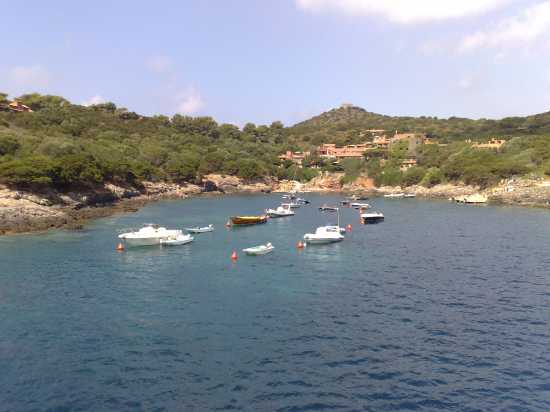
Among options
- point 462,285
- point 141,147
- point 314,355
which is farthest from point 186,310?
point 141,147

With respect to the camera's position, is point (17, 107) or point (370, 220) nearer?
point (370, 220)

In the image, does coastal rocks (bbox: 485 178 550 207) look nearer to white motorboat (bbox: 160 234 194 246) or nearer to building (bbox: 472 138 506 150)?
building (bbox: 472 138 506 150)

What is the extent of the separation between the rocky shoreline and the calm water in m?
14.6

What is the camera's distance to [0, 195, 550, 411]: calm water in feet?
87.8

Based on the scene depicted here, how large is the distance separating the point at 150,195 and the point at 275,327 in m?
111

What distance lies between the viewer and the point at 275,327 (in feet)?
119

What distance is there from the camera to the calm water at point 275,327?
87.8ft

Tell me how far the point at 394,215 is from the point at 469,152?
80.1 m

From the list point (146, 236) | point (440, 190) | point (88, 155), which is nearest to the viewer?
point (146, 236)

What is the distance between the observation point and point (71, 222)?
8381 centimetres

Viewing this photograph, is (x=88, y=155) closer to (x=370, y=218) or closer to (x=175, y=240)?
(x=175, y=240)

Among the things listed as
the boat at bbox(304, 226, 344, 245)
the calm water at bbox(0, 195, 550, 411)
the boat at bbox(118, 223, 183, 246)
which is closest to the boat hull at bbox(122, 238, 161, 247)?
the boat at bbox(118, 223, 183, 246)

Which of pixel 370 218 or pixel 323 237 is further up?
pixel 370 218

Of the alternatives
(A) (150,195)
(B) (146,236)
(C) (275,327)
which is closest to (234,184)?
(A) (150,195)
